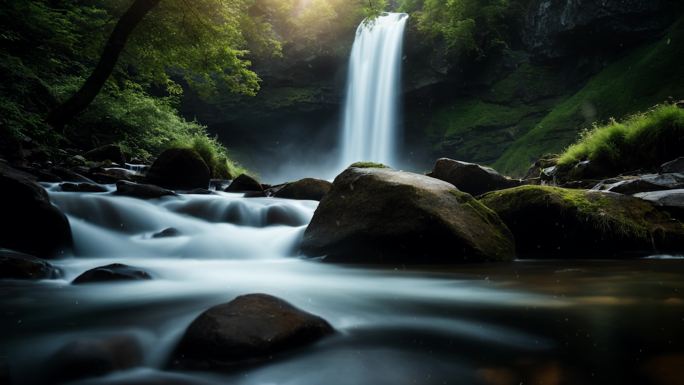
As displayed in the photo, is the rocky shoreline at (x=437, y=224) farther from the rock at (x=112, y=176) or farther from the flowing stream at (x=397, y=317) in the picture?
the rock at (x=112, y=176)

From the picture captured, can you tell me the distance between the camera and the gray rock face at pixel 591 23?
18.4 m

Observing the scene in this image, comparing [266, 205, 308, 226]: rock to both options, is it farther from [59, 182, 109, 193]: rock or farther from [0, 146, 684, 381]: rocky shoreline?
[59, 182, 109, 193]: rock

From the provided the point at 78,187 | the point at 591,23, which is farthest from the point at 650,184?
the point at 591,23

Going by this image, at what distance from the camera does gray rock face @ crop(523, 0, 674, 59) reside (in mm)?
18391

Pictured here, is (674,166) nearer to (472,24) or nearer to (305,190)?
(305,190)

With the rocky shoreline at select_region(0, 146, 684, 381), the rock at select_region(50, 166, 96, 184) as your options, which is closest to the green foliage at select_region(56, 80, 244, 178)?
the rock at select_region(50, 166, 96, 184)

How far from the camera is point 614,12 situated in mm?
18547

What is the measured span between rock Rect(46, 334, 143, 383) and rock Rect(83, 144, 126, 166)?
420 inches

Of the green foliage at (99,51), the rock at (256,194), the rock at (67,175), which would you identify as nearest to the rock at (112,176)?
the rock at (67,175)

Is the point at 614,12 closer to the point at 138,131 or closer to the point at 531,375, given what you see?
the point at 138,131

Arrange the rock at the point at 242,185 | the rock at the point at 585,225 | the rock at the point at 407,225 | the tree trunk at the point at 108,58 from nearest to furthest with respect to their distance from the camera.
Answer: the rock at the point at 407,225 → the rock at the point at 585,225 → the tree trunk at the point at 108,58 → the rock at the point at 242,185

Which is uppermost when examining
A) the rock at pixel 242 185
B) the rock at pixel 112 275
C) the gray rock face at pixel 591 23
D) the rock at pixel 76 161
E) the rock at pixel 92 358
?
the gray rock face at pixel 591 23

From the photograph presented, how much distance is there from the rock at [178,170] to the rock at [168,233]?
346cm

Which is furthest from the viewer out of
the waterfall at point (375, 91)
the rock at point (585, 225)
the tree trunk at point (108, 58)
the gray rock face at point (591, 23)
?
the waterfall at point (375, 91)
